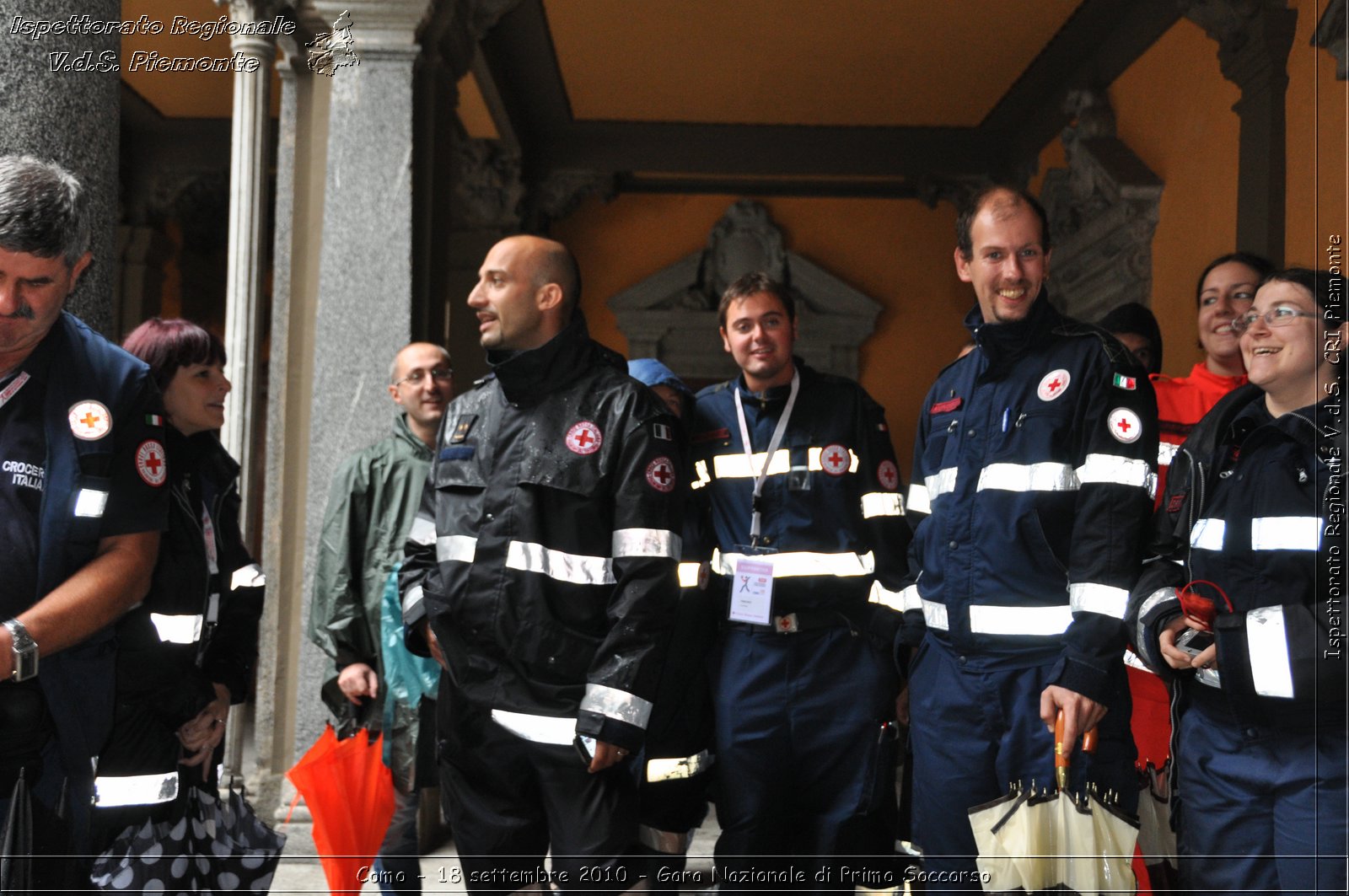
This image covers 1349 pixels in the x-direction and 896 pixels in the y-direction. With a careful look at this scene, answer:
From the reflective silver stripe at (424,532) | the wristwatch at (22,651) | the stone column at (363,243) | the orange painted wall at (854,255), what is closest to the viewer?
the wristwatch at (22,651)

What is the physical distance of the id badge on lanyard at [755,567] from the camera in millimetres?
3756

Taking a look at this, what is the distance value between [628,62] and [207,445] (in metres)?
7.24

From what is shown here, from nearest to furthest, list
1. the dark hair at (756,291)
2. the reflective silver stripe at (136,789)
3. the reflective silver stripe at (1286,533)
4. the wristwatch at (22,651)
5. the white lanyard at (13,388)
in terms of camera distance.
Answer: the wristwatch at (22,651) → the white lanyard at (13,388) → the reflective silver stripe at (1286,533) → the reflective silver stripe at (136,789) → the dark hair at (756,291)

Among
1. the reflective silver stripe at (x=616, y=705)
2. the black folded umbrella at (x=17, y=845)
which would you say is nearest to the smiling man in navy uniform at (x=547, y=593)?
the reflective silver stripe at (x=616, y=705)

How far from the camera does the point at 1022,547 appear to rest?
298cm

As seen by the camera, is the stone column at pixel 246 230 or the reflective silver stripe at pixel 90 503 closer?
the reflective silver stripe at pixel 90 503

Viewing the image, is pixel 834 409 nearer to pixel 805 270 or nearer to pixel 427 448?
pixel 427 448

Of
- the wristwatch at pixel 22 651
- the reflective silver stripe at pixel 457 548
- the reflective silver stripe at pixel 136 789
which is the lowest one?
the reflective silver stripe at pixel 136 789

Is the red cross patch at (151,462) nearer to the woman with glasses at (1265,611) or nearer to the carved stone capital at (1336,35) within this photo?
the woman with glasses at (1265,611)

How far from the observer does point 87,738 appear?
2.29 m

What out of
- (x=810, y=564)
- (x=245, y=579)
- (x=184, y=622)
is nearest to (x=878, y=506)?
(x=810, y=564)

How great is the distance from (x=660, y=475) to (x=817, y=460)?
98cm

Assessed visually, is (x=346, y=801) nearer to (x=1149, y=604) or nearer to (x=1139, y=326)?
(x=1149, y=604)

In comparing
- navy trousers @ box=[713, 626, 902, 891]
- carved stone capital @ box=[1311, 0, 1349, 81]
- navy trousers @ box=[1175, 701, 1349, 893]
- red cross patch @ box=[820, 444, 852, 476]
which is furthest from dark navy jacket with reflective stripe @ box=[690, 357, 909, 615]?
carved stone capital @ box=[1311, 0, 1349, 81]
